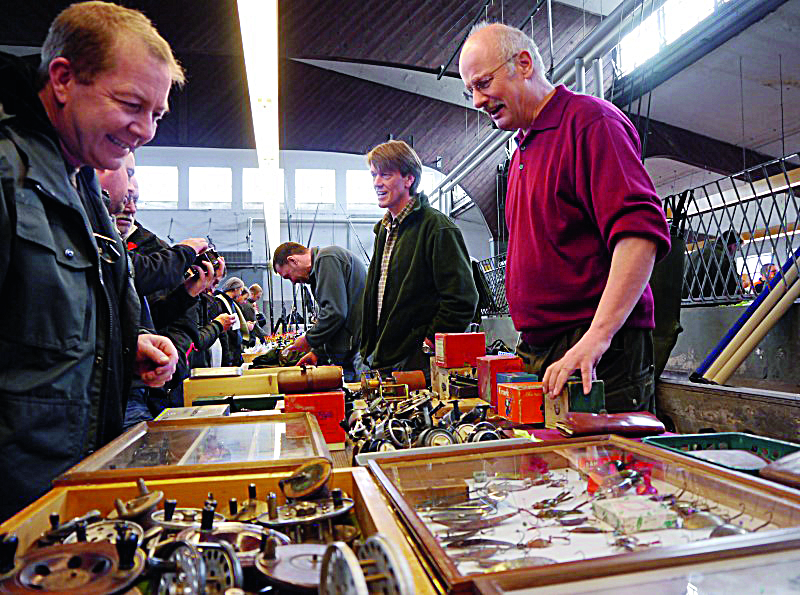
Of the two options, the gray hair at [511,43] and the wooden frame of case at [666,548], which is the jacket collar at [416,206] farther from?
the wooden frame of case at [666,548]

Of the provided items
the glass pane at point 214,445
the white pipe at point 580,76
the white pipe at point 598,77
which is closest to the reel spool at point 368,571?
the glass pane at point 214,445

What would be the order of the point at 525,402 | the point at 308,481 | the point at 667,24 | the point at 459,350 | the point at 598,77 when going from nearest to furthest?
the point at 308,481, the point at 525,402, the point at 459,350, the point at 598,77, the point at 667,24

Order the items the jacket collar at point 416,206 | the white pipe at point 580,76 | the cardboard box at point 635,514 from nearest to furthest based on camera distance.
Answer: the cardboard box at point 635,514 < the jacket collar at point 416,206 < the white pipe at point 580,76

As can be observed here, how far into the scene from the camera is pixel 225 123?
26.9 feet

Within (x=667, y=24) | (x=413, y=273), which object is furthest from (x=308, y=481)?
(x=667, y=24)

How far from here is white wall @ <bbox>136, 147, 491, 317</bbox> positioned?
45.2ft

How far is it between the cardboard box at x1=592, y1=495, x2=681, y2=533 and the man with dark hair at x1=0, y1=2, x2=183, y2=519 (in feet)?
2.82

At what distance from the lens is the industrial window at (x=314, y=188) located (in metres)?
14.5

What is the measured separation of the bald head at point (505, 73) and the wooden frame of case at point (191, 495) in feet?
3.34

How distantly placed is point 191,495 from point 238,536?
0.19m

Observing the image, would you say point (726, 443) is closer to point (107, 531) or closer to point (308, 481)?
point (308, 481)

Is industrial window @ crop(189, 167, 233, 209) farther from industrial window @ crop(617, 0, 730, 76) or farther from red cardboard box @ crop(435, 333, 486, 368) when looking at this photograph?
red cardboard box @ crop(435, 333, 486, 368)

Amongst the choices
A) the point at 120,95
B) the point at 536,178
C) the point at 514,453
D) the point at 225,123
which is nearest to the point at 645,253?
the point at 536,178

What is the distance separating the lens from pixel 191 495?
73 centimetres
